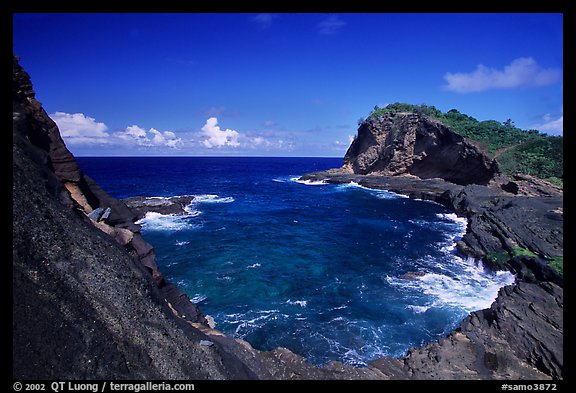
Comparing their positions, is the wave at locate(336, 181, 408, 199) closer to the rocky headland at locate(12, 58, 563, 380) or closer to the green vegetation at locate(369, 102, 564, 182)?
the green vegetation at locate(369, 102, 564, 182)

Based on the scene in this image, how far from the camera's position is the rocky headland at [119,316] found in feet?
19.4

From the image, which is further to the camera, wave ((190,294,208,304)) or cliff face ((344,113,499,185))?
cliff face ((344,113,499,185))

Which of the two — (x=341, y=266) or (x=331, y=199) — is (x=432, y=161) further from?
(x=341, y=266)

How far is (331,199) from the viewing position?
58.0 m

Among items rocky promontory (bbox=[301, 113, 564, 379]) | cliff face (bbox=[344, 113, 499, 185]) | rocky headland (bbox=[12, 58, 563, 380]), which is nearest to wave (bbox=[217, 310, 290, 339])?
rocky headland (bbox=[12, 58, 563, 380])

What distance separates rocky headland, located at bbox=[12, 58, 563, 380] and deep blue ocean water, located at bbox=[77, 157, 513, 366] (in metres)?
2.87

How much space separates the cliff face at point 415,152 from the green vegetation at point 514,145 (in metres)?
2.76

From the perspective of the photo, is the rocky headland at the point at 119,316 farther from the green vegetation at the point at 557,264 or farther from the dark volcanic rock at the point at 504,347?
the green vegetation at the point at 557,264

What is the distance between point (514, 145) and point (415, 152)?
65.9 feet

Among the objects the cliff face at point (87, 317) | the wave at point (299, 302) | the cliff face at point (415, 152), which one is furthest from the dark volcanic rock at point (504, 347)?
the cliff face at point (415, 152)

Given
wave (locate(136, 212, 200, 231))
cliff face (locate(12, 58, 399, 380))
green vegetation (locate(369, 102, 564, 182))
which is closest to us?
cliff face (locate(12, 58, 399, 380))

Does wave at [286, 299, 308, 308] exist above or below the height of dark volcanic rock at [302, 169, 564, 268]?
below

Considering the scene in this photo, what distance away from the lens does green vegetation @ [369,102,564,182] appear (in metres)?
47.9

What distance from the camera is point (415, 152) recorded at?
241 feet
